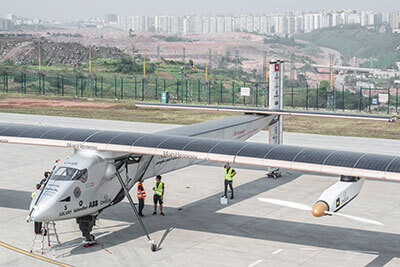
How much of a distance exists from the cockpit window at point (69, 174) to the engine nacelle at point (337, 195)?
8.15 metres

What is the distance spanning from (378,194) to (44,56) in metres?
115

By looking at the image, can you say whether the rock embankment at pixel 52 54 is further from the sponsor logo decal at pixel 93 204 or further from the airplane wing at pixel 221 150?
the sponsor logo decal at pixel 93 204

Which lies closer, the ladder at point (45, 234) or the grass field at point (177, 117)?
the ladder at point (45, 234)

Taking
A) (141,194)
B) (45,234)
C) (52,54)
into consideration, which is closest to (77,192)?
(45,234)

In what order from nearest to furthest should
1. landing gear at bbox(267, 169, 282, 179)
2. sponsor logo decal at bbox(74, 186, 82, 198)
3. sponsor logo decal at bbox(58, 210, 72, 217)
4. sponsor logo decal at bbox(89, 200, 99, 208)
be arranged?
sponsor logo decal at bbox(58, 210, 72, 217), sponsor logo decal at bbox(74, 186, 82, 198), sponsor logo decal at bbox(89, 200, 99, 208), landing gear at bbox(267, 169, 282, 179)

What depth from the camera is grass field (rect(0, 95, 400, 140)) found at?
167ft

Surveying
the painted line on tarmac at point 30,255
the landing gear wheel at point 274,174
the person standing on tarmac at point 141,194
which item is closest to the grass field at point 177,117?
the landing gear wheel at point 274,174

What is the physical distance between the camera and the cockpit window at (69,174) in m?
21.1

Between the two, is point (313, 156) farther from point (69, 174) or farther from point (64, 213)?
point (64, 213)

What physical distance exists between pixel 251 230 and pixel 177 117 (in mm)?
35492

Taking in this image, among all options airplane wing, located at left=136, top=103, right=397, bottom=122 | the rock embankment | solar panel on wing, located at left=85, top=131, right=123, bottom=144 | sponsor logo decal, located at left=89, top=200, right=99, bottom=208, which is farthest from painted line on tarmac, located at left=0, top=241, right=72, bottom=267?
the rock embankment

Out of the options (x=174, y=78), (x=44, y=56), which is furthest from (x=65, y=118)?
(x=44, y=56)

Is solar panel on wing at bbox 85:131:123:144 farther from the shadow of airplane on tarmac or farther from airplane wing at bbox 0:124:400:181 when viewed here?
the shadow of airplane on tarmac

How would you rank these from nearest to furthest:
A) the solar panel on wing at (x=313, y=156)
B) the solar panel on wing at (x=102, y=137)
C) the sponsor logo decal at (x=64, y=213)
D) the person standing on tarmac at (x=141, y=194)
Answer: the solar panel on wing at (x=313, y=156), the sponsor logo decal at (x=64, y=213), the solar panel on wing at (x=102, y=137), the person standing on tarmac at (x=141, y=194)
